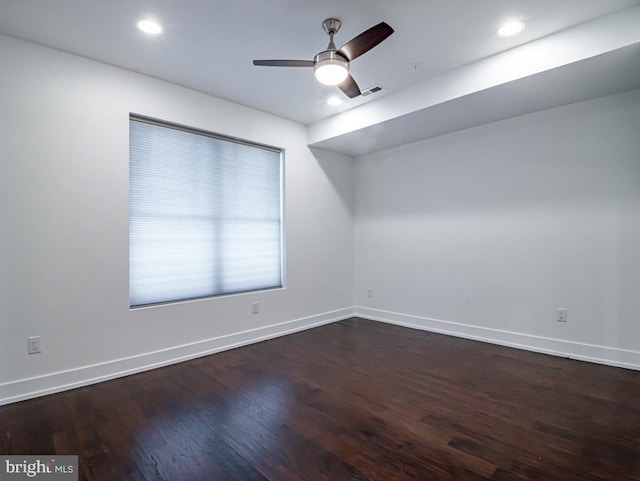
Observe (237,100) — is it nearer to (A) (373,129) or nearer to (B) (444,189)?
(A) (373,129)

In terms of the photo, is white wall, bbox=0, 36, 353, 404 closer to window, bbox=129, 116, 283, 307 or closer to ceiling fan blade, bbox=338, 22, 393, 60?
window, bbox=129, 116, 283, 307

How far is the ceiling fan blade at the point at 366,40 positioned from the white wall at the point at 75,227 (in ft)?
6.42

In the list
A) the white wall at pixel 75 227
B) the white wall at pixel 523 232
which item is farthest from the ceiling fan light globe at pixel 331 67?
the white wall at pixel 523 232

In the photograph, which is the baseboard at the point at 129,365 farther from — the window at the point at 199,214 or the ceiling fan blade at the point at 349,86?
the ceiling fan blade at the point at 349,86

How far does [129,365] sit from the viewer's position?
9.89ft

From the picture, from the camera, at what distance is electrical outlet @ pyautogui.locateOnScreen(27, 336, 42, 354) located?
2.57m

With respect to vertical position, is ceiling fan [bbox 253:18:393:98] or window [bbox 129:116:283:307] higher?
ceiling fan [bbox 253:18:393:98]

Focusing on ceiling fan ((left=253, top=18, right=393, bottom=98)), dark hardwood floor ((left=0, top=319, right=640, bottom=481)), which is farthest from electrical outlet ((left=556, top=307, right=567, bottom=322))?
ceiling fan ((left=253, top=18, right=393, bottom=98))

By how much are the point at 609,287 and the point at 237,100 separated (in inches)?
170

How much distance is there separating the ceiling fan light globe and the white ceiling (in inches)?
12.7

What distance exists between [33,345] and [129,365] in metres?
0.74

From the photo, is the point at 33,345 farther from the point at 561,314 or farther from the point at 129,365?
the point at 561,314

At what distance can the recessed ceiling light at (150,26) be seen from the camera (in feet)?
7.89

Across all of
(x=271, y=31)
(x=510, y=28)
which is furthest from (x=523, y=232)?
(x=271, y=31)
